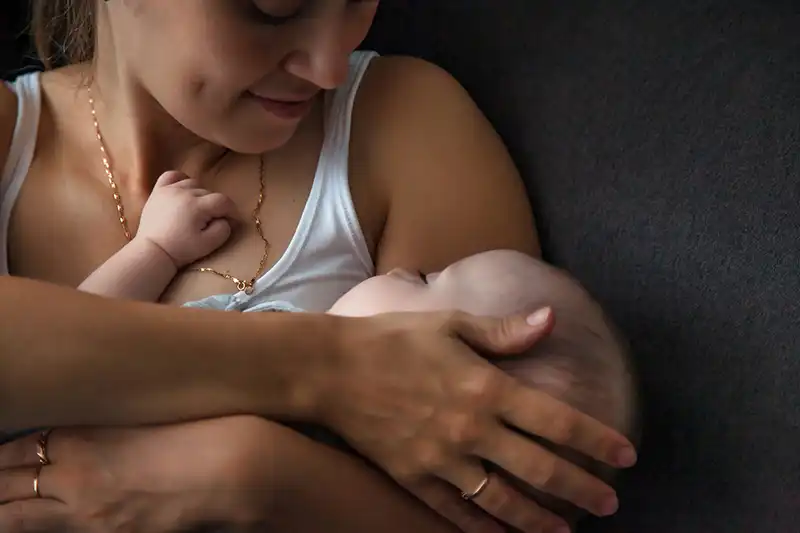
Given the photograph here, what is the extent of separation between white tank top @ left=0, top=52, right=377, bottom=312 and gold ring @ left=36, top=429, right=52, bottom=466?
0.98 ft

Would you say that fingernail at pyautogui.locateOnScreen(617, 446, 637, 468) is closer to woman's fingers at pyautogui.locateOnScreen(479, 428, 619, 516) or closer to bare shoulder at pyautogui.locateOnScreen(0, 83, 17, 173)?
woman's fingers at pyautogui.locateOnScreen(479, 428, 619, 516)

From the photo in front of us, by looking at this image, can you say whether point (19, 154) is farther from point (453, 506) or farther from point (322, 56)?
point (453, 506)

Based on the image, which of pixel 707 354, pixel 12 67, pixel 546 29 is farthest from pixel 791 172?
pixel 12 67

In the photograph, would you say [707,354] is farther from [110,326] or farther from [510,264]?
[110,326]

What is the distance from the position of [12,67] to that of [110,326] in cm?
78

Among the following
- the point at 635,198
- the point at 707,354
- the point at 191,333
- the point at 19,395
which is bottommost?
the point at 19,395

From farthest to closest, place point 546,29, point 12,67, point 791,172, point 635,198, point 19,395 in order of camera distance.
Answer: point 12,67 < point 546,29 < point 635,198 < point 791,172 < point 19,395

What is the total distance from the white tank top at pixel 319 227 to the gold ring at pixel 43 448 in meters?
0.30

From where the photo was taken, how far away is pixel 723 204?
0.90 metres

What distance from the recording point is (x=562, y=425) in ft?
2.44

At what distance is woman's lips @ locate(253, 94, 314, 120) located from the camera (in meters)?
0.97

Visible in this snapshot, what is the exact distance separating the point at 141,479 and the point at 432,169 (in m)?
0.55

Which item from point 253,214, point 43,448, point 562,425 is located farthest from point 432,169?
point 43,448

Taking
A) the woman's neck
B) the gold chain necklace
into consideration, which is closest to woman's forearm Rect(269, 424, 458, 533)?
the gold chain necklace
